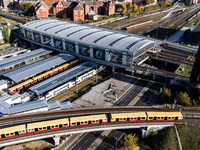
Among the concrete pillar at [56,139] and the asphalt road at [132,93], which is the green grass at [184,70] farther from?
the concrete pillar at [56,139]

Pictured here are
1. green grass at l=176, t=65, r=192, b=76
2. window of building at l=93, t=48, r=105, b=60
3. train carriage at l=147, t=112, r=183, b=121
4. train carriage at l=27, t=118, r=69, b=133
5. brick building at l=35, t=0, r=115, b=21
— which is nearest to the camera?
train carriage at l=27, t=118, r=69, b=133

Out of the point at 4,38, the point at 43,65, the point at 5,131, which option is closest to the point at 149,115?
the point at 5,131

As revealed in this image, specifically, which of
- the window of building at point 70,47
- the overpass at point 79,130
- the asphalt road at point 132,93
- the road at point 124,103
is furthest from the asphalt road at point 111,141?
the window of building at point 70,47

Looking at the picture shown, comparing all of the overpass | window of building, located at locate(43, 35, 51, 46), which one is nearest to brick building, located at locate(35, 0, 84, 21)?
window of building, located at locate(43, 35, 51, 46)

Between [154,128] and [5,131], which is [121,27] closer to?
[154,128]

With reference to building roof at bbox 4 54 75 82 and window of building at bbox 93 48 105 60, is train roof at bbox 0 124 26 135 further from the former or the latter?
window of building at bbox 93 48 105 60
